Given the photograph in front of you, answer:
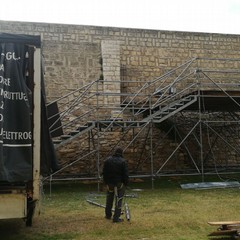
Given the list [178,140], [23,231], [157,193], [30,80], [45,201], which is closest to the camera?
[30,80]

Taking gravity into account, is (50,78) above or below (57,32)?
below

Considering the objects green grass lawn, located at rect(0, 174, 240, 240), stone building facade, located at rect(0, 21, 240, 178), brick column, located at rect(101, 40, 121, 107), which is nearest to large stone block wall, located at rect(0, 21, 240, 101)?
stone building facade, located at rect(0, 21, 240, 178)

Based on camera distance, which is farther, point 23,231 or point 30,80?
point 23,231

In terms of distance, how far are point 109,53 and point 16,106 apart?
30.4 feet

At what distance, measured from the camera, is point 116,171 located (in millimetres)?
7293

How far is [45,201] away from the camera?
954 cm

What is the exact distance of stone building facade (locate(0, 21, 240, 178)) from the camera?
44.9 feet

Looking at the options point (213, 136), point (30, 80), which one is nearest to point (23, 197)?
point (30, 80)

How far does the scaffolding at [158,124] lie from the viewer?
1260 centimetres

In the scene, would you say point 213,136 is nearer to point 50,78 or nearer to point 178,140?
point 178,140

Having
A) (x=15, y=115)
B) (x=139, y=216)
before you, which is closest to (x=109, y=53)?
(x=139, y=216)

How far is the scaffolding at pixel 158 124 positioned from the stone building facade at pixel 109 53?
177 millimetres

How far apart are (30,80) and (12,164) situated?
3.63ft

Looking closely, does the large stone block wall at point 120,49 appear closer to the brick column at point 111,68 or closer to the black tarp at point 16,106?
the brick column at point 111,68
